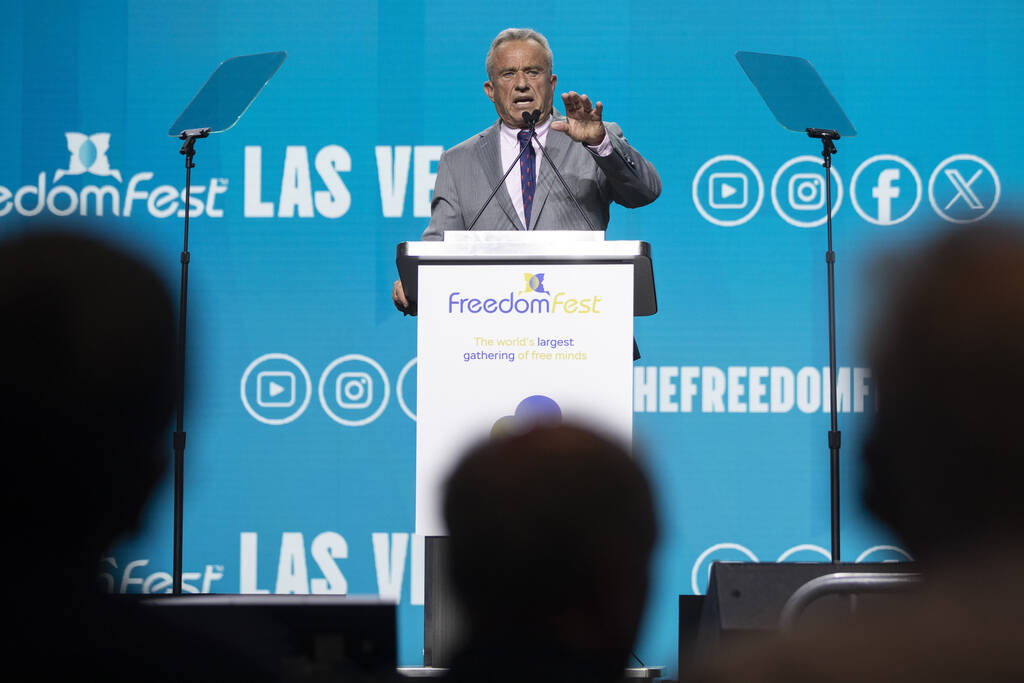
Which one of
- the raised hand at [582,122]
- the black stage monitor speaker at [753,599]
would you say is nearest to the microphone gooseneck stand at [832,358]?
the raised hand at [582,122]

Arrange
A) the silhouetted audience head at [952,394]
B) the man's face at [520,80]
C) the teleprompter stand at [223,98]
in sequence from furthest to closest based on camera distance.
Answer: the teleprompter stand at [223,98] → the man's face at [520,80] → the silhouetted audience head at [952,394]

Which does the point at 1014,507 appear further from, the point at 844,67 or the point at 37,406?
the point at 844,67

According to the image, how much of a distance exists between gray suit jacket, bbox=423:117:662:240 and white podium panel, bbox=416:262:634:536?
0.61 m

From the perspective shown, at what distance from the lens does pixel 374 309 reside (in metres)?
4.11

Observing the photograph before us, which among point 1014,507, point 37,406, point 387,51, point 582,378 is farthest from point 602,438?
point 387,51

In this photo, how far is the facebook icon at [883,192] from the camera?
4039 mm

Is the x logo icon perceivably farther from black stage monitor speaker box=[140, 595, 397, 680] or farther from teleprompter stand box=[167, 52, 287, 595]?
black stage monitor speaker box=[140, 595, 397, 680]

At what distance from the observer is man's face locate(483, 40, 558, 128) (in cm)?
292

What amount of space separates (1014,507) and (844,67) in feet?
12.1

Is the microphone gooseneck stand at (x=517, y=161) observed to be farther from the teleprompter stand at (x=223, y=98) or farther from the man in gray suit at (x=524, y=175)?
the teleprompter stand at (x=223, y=98)

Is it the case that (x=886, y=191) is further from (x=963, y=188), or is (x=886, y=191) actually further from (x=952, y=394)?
(x=952, y=394)

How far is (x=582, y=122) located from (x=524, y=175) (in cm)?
47

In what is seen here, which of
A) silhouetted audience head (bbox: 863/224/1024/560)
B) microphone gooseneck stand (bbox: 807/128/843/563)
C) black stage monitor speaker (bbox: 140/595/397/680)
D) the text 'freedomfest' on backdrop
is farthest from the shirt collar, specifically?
silhouetted audience head (bbox: 863/224/1024/560)

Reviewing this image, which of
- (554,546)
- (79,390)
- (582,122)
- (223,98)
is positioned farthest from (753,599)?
(223,98)
